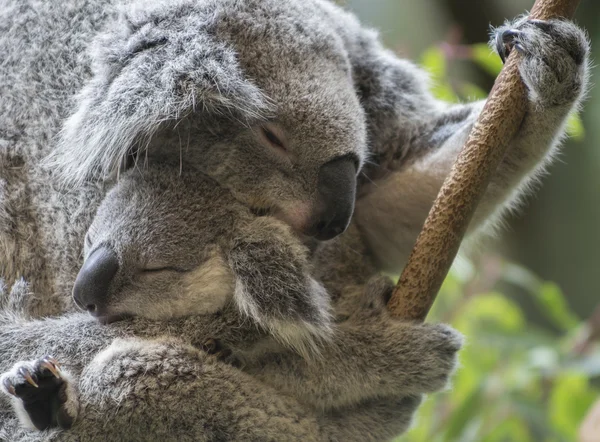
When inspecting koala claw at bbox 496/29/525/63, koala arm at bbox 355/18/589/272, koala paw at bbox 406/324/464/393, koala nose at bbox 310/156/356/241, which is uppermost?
koala claw at bbox 496/29/525/63

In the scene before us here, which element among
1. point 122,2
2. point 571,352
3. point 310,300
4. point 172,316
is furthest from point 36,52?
point 571,352

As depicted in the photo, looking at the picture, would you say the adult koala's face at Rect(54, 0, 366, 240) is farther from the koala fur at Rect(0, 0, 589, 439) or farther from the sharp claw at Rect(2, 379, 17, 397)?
the sharp claw at Rect(2, 379, 17, 397)

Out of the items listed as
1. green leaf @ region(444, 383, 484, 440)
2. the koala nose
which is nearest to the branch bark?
the koala nose

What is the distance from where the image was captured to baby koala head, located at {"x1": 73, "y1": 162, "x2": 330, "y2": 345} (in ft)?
5.95

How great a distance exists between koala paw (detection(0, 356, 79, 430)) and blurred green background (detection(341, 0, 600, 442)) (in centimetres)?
127

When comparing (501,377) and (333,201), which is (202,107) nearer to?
(333,201)

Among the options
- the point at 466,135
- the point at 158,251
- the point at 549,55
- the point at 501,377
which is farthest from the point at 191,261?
the point at 501,377

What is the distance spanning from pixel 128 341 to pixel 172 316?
124 millimetres

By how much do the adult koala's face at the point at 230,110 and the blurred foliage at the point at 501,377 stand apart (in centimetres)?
104

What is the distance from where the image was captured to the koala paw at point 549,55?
1.88 m

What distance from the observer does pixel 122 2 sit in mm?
2223

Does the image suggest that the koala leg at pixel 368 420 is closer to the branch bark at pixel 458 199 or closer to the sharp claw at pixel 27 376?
the branch bark at pixel 458 199

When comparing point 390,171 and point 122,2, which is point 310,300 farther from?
point 122,2

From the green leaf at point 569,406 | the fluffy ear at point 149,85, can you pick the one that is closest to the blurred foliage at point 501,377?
the green leaf at point 569,406
